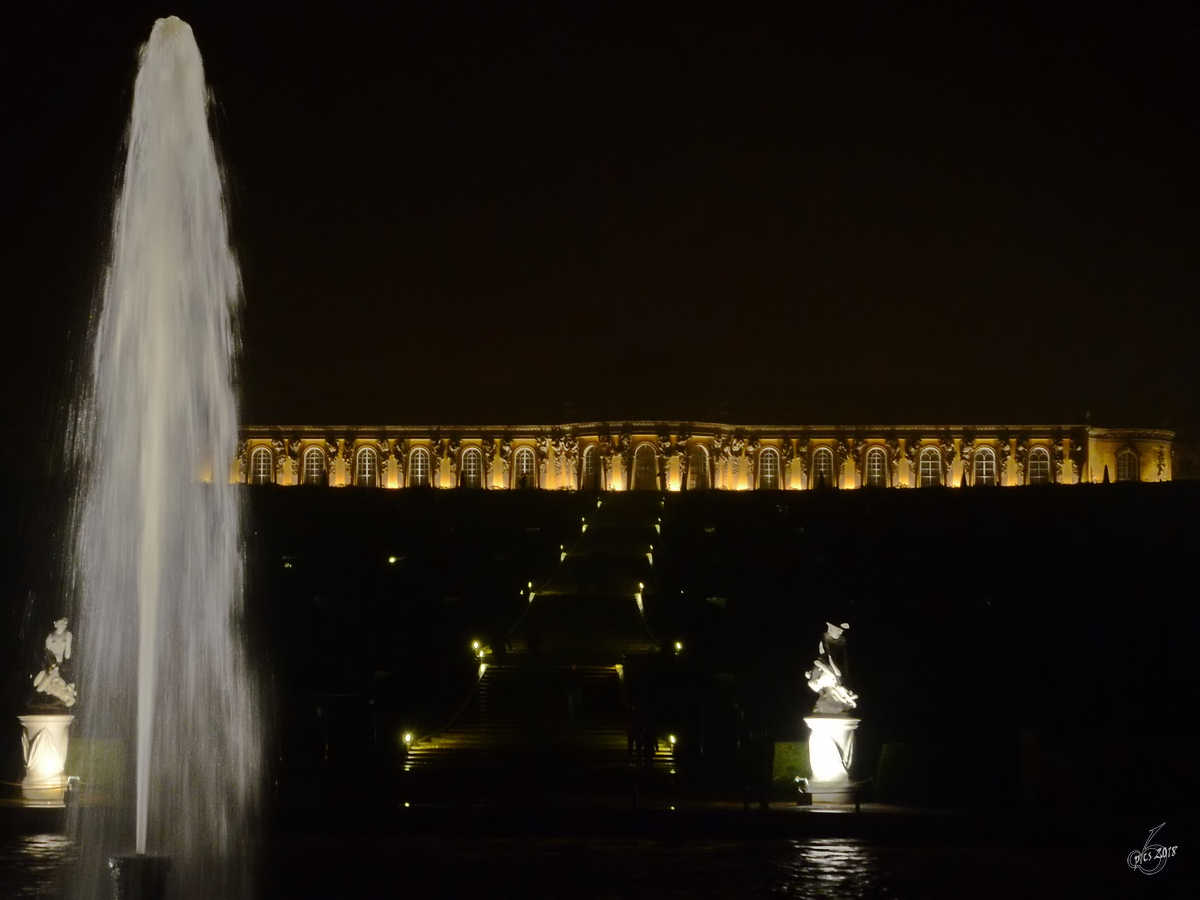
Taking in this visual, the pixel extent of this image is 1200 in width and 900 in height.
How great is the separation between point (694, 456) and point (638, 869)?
57.6m

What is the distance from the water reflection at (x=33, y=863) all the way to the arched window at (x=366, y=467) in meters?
58.7

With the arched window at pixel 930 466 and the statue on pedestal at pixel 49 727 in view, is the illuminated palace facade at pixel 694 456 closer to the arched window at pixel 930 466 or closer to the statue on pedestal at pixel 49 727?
the arched window at pixel 930 466

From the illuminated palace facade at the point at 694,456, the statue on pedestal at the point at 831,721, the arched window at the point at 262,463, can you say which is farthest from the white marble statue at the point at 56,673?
the arched window at the point at 262,463

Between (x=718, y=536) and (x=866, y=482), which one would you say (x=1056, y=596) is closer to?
(x=718, y=536)

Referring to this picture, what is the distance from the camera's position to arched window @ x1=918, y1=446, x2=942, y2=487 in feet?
241

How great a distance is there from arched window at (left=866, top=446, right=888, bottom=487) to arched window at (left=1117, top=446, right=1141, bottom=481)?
10.8 meters

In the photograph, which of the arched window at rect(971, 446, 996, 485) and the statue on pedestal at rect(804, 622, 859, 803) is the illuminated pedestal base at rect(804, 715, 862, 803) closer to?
the statue on pedestal at rect(804, 622, 859, 803)

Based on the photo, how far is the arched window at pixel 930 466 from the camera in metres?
73.5

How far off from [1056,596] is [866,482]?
37.6 metres

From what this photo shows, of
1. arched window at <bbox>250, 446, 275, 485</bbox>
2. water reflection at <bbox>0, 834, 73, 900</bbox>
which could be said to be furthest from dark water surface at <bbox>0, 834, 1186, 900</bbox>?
arched window at <bbox>250, 446, 275, 485</bbox>

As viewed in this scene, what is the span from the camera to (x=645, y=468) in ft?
235

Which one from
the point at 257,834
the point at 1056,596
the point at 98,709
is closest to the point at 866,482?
the point at 1056,596

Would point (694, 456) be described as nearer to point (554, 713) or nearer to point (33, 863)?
point (554, 713)

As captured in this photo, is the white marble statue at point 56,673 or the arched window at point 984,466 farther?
the arched window at point 984,466
